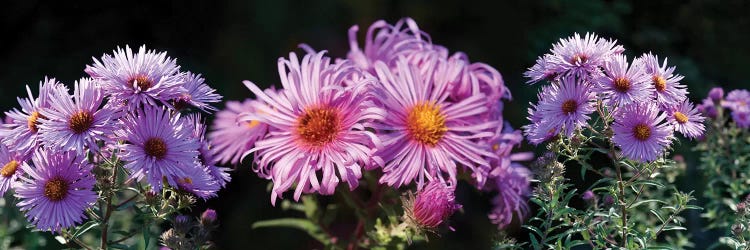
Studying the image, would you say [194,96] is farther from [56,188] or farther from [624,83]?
[624,83]

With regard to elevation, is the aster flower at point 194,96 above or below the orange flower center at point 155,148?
above

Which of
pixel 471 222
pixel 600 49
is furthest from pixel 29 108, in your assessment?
pixel 471 222

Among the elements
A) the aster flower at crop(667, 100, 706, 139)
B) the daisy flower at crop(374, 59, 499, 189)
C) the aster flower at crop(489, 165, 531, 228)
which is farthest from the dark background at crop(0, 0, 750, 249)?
the aster flower at crop(667, 100, 706, 139)

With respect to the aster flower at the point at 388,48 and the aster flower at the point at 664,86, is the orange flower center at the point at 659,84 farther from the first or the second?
the aster flower at the point at 388,48

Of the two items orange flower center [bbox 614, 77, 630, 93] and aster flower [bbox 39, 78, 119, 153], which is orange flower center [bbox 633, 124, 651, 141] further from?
aster flower [bbox 39, 78, 119, 153]

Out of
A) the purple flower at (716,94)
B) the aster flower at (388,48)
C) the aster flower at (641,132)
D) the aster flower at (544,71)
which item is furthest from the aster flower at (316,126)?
the purple flower at (716,94)

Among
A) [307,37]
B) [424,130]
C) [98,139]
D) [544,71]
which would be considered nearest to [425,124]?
[424,130]
